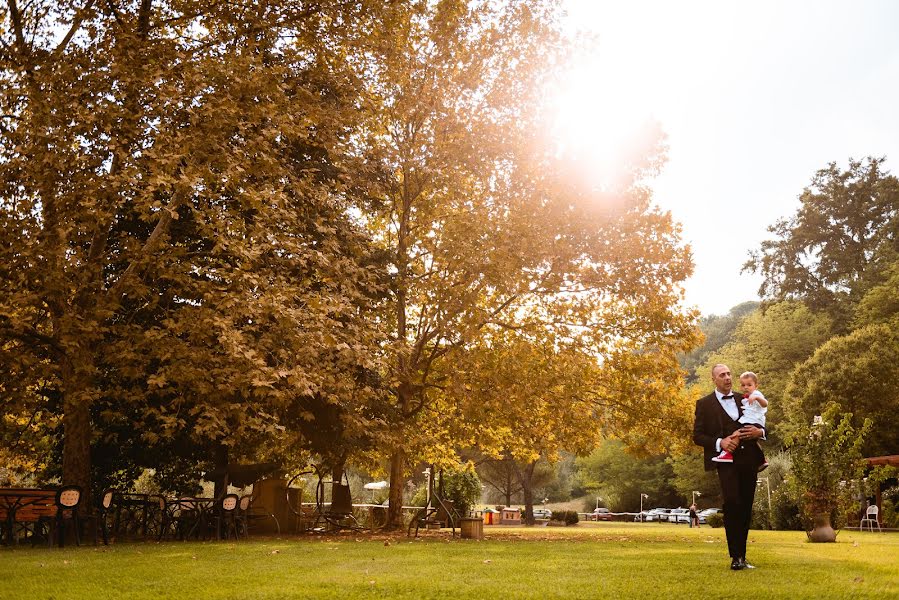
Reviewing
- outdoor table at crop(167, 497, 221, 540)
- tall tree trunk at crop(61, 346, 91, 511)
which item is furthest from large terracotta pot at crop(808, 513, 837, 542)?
tall tree trunk at crop(61, 346, 91, 511)

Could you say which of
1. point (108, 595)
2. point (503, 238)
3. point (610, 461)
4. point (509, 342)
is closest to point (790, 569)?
point (108, 595)

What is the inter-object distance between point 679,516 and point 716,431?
5406 centimetres

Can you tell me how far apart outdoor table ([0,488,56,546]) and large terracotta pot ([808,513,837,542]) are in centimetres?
1439

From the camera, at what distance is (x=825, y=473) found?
15719 millimetres

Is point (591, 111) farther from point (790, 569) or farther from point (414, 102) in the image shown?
point (790, 569)

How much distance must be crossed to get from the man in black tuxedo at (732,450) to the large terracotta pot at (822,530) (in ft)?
27.8

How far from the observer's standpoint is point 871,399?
134ft

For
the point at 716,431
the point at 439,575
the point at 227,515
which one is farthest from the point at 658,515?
the point at 439,575

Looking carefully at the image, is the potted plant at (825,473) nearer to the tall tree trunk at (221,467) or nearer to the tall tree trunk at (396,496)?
the tall tree trunk at (396,496)

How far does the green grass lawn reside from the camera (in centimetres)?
641

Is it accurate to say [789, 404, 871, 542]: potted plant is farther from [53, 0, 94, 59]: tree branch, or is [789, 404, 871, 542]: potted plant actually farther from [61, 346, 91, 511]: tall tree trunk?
[53, 0, 94, 59]: tree branch

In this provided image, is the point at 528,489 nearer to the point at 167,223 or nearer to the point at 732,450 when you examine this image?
the point at 167,223

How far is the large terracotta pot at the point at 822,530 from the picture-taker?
1525 cm

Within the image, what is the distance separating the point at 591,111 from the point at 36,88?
43.6 ft
